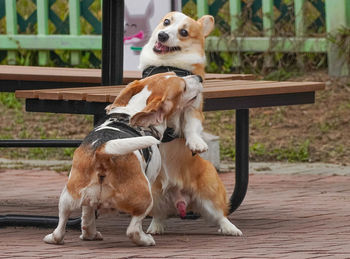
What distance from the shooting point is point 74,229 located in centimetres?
516

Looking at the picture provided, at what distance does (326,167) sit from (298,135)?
105cm

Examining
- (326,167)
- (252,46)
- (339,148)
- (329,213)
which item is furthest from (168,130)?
(252,46)

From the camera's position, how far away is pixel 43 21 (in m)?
11.1

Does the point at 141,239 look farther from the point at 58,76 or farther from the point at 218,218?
the point at 58,76

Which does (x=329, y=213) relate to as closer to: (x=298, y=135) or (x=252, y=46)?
(x=298, y=135)

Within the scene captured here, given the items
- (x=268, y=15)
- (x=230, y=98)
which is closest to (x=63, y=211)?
(x=230, y=98)

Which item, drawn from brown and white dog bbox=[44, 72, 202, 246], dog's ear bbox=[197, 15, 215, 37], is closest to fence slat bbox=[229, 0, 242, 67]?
dog's ear bbox=[197, 15, 215, 37]

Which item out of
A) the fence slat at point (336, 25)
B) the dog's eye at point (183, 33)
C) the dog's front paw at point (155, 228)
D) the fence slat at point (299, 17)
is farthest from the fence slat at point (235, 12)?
the dog's front paw at point (155, 228)

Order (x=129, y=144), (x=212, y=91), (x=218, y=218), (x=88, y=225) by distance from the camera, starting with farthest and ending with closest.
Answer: (x=218, y=218) → (x=212, y=91) → (x=88, y=225) → (x=129, y=144)

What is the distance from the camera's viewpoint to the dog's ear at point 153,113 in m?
4.49

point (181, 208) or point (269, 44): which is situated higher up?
point (269, 44)

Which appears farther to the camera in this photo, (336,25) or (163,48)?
(336,25)

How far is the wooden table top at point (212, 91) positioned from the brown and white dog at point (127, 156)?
133 mm

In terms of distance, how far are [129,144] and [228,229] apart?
1003mm
